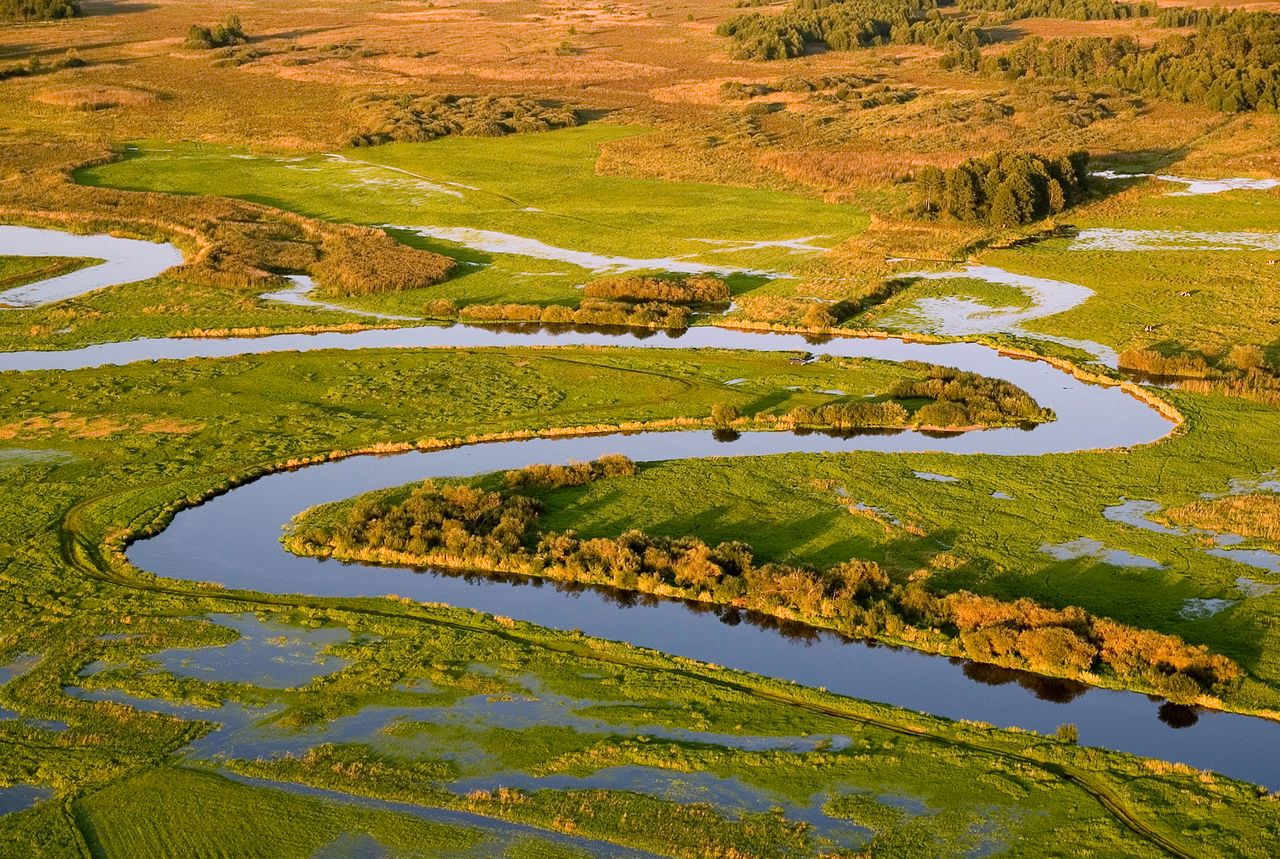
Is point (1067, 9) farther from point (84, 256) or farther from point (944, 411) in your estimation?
point (944, 411)

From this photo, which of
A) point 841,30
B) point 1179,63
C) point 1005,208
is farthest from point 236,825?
point 841,30

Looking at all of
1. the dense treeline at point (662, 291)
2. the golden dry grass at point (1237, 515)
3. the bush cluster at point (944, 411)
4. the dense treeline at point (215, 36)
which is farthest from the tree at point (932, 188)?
the dense treeline at point (215, 36)

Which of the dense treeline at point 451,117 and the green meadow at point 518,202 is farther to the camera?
the dense treeline at point 451,117

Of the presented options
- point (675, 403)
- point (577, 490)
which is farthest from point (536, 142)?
point (577, 490)

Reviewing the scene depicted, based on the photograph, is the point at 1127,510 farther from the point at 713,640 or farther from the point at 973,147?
the point at 973,147

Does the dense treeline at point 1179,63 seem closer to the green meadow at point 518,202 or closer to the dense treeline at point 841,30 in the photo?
the dense treeline at point 841,30

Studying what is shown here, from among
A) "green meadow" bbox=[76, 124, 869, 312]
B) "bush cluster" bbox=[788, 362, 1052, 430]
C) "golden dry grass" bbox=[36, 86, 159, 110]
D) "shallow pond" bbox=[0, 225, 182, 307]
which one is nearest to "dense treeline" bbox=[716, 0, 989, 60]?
"green meadow" bbox=[76, 124, 869, 312]
